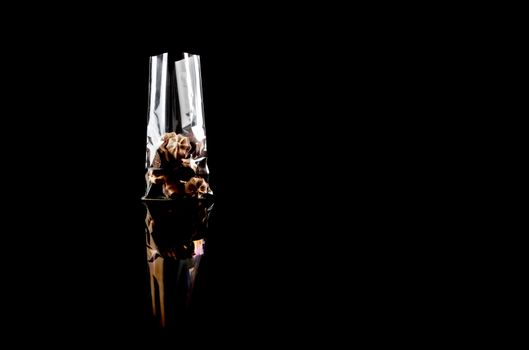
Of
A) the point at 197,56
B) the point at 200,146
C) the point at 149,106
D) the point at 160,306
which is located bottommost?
the point at 160,306

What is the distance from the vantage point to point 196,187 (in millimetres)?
1753

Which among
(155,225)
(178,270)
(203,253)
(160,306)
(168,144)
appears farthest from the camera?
(168,144)

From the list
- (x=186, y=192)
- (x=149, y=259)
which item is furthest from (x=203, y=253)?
(x=186, y=192)

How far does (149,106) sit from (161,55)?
18 cm

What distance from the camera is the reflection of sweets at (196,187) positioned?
1.74 metres

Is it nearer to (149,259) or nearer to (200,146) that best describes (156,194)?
(200,146)

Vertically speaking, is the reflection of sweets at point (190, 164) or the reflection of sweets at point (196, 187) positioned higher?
the reflection of sweets at point (190, 164)

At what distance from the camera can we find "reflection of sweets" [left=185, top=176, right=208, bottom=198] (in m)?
1.74

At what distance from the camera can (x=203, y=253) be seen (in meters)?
1.18

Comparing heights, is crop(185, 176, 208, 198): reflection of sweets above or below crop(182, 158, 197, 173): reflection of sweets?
below

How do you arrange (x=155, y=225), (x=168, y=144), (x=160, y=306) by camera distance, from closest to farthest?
(x=160, y=306) → (x=155, y=225) → (x=168, y=144)

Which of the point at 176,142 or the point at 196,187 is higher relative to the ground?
the point at 176,142

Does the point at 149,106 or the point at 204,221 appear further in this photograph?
the point at 149,106

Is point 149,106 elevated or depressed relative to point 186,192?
elevated
